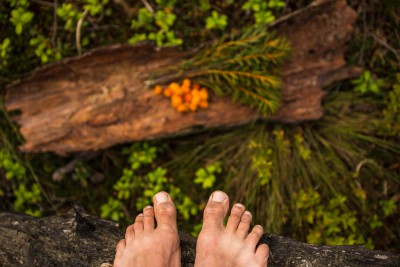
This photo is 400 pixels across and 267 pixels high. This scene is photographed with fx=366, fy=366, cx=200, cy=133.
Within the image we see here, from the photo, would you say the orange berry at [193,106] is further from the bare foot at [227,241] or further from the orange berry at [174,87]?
the bare foot at [227,241]

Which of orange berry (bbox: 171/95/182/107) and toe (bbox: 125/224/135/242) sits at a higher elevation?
orange berry (bbox: 171/95/182/107)

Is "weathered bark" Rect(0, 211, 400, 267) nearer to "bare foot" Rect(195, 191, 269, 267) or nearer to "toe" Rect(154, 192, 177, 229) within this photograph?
"bare foot" Rect(195, 191, 269, 267)

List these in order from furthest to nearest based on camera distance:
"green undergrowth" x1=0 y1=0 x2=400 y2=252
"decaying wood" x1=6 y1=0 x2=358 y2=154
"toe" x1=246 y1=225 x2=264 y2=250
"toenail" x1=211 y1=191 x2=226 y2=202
Result: 1. "green undergrowth" x1=0 y1=0 x2=400 y2=252
2. "decaying wood" x1=6 y1=0 x2=358 y2=154
3. "toenail" x1=211 y1=191 x2=226 y2=202
4. "toe" x1=246 y1=225 x2=264 y2=250

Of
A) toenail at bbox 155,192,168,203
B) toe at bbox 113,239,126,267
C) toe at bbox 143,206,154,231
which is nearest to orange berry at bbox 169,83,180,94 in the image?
toenail at bbox 155,192,168,203

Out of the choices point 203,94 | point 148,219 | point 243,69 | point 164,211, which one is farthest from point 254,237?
point 243,69

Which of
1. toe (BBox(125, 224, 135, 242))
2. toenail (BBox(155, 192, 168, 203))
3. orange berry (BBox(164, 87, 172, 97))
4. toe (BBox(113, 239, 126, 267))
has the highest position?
orange berry (BBox(164, 87, 172, 97))

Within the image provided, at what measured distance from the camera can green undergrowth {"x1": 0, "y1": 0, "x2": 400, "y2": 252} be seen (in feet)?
10.5

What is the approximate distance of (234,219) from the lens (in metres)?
2.66

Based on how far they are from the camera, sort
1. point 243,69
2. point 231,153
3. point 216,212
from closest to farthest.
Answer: point 216,212
point 243,69
point 231,153

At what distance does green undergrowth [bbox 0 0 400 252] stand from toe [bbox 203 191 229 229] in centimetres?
48

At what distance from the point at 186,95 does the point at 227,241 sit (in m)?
1.18

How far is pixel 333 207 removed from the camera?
3.09 m

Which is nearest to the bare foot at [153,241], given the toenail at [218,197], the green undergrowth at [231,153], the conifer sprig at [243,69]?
the toenail at [218,197]

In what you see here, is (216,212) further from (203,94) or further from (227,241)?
(203,94)
